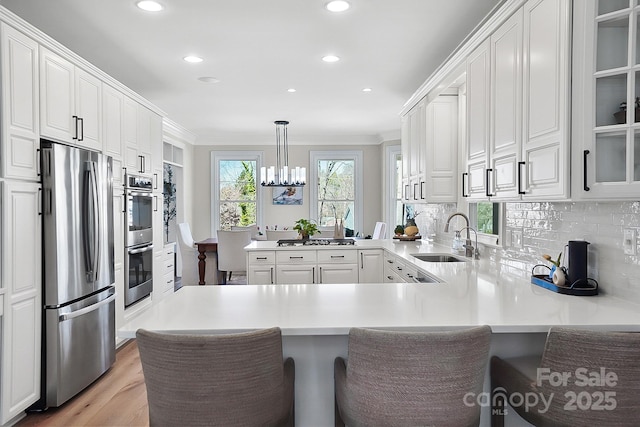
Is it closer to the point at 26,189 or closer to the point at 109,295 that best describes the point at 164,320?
the point at 26,189

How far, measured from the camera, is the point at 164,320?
160 cm

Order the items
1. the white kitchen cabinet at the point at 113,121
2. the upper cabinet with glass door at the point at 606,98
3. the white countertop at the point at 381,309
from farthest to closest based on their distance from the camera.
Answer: the white kitchen cabinet at the point at 113,121 < the upper cabinet with glass door at the point at 606,98 < the white countertop at the point at 381,309

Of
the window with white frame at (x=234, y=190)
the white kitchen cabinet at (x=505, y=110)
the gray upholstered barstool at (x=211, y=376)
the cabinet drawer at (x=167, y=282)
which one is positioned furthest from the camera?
the window with white frame at (x=234, y=190)

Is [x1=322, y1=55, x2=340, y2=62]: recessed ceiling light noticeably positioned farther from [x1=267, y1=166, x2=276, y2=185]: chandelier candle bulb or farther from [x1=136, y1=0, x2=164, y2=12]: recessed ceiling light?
[x1=267, y1=166, x2=276, y2=185]: chandelier candle bulb

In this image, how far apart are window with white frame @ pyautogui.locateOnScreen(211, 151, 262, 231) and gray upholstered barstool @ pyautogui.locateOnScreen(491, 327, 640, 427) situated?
283 inches

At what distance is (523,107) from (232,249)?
4507 mm

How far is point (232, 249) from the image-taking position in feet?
19.4

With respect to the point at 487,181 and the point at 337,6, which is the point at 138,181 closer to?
the point at 337,6

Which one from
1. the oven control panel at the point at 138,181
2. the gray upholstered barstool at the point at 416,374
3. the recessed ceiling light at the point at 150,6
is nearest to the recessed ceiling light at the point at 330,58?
the recessed ceiling light at the point at 150,6

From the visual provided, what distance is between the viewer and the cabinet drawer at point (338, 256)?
4.41 metres

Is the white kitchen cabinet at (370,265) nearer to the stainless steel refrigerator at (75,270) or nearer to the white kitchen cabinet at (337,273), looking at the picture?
the white kitchen cabinet at (337,273)

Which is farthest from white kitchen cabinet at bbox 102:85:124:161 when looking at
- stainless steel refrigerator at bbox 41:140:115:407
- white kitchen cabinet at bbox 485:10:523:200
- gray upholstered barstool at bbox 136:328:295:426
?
white kitchen cabinet at bbox 485:10:523:200

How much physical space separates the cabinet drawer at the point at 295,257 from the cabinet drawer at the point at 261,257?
0.22 ft

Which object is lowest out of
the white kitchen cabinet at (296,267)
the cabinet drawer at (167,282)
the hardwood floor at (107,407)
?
the hardwood floor at (107,407)
